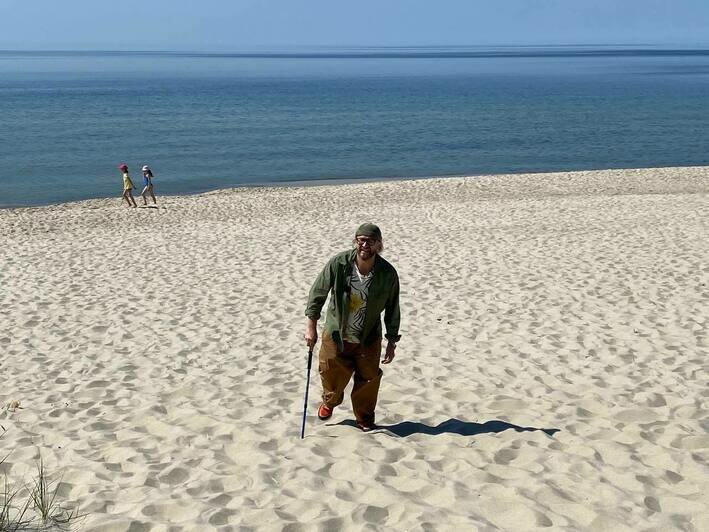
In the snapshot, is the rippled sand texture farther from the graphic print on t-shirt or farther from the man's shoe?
the graphic print on t-shirt

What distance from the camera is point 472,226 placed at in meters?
15.7

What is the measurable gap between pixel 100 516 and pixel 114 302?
20.5 ft

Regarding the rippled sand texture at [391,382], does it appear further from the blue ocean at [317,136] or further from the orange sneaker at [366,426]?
the blue ocean at [317,136]

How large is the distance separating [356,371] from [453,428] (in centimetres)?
83

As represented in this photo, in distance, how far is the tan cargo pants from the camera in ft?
18.4

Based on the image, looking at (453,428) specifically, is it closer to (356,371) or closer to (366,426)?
(366,426)

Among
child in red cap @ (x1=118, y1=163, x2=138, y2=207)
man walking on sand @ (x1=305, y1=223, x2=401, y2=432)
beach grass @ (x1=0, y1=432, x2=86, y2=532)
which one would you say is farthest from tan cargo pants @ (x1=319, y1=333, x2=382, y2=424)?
child in red cap @ (x1=118, y1=163, x2=138, y2=207)

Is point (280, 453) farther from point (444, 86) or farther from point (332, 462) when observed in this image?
point (444, 86)

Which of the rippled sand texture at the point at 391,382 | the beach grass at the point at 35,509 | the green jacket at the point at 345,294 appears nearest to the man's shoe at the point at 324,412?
the rippled sand texture at the point at 391,382

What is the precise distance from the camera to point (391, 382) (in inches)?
280

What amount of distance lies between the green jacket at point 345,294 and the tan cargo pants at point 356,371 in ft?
0.29

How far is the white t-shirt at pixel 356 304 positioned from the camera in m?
5.36

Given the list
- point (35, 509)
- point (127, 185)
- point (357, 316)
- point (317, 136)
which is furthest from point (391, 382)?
point (317, 136)

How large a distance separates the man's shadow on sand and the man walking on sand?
0.21 metres
